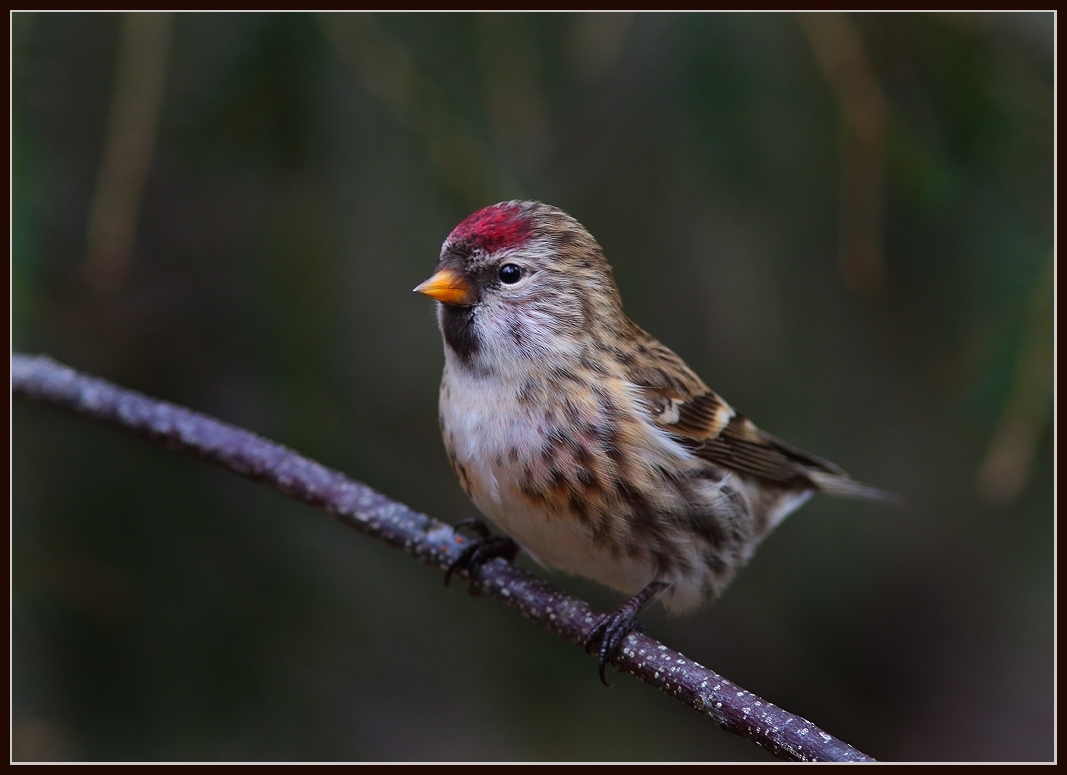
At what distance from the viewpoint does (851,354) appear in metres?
2.99

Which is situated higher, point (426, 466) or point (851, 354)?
point (851, 354)

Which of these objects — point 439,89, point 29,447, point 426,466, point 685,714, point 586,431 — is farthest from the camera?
point 685,714

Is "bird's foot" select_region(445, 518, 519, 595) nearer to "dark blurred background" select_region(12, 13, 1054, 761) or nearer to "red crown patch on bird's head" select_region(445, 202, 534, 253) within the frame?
"dark blurred background" select_region(12, 13, 1054, 761)

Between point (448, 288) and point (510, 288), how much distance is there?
0.14 metres

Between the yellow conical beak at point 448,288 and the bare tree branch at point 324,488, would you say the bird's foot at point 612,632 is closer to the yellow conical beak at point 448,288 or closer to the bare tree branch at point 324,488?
the bare tree branch at point 324,488

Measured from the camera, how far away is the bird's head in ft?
6.44

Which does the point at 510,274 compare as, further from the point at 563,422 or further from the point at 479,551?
the point at 479,551

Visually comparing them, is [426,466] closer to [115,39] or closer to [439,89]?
[439,89]

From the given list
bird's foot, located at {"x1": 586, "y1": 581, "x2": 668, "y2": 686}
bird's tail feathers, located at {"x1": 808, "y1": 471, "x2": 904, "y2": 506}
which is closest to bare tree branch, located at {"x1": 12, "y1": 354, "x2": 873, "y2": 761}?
bird's foot, located at {"x1": 586, "y1": 581, "x2": 668, "y2": 686}

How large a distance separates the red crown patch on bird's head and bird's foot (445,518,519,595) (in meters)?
0.58

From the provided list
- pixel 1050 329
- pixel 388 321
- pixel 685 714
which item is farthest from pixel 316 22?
pixel 685 714

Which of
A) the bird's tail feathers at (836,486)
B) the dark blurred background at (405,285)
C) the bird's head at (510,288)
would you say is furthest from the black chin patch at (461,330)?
the bird's tail feathers at (836,486)

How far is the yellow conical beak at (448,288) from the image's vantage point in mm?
1912

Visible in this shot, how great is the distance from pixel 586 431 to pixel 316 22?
40.7 inches
